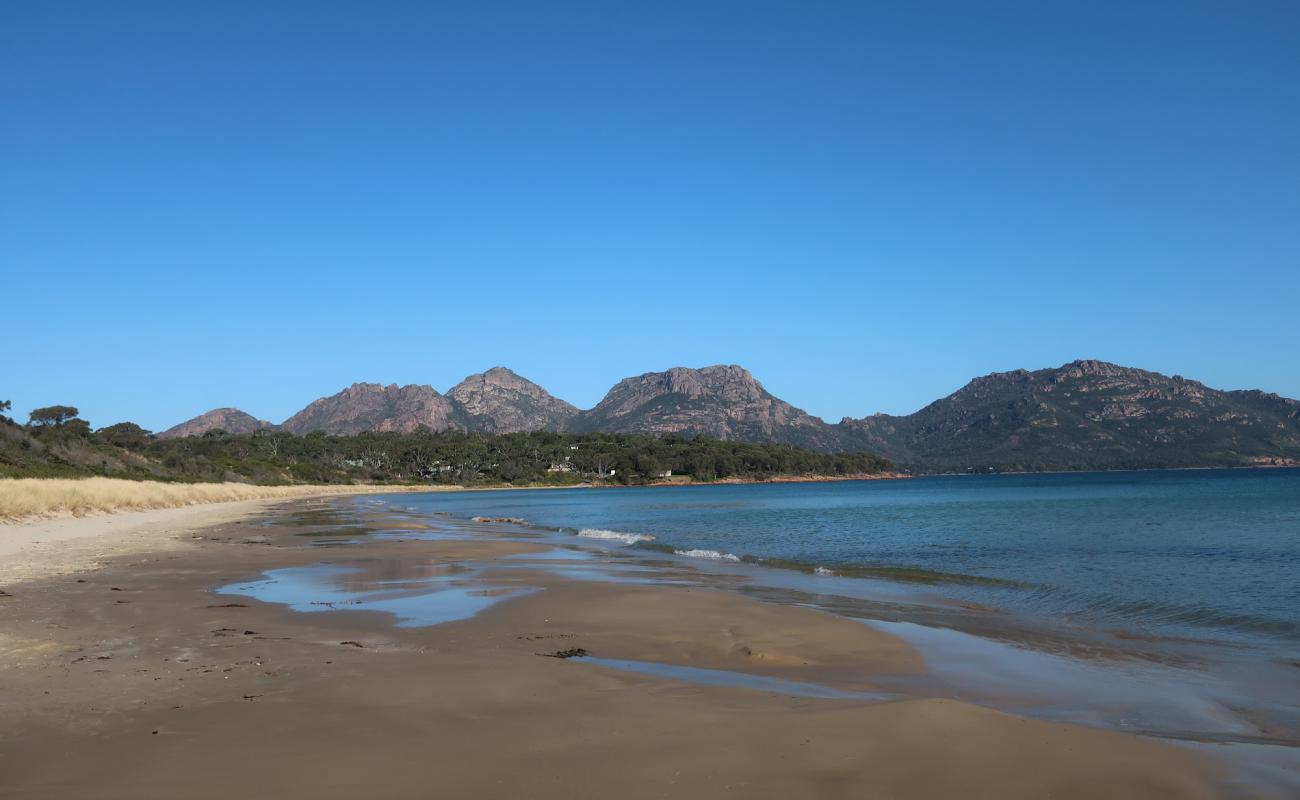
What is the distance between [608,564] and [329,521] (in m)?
27.1

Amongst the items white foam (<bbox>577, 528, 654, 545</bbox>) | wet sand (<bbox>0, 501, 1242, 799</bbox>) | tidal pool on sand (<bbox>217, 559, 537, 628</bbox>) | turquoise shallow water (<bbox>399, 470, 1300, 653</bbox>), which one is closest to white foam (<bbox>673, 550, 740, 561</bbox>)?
turquoise shallow water (<bbox>399, 470, 1300, 653</bbox>)

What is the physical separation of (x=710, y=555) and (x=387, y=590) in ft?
39.1

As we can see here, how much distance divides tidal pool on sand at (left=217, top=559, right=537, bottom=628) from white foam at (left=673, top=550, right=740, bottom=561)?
26.3 feet

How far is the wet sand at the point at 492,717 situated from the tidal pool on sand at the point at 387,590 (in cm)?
90

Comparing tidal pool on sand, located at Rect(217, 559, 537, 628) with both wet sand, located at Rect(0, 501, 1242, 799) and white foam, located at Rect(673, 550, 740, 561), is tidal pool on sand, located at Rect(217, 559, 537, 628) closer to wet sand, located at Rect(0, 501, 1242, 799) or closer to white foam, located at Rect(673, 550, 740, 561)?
wet sand, located at Rect(0, 501, 1242, 799)

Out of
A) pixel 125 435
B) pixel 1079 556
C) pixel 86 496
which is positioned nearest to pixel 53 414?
pixel 125 435

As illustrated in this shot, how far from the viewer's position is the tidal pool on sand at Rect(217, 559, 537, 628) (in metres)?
13.9

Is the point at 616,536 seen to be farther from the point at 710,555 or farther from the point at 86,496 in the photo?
the point at 86,496

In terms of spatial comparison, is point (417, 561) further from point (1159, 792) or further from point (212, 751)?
point (1159, 792)

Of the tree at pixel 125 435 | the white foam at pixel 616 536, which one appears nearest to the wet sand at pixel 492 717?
the white foam at pixel 616 536

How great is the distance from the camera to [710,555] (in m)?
25.9

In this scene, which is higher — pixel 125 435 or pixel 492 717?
pixel 125 435

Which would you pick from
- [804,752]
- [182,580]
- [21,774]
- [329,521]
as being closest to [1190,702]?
[804,752]

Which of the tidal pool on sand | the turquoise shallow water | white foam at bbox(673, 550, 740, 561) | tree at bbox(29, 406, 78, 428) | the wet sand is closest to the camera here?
the wet sand
